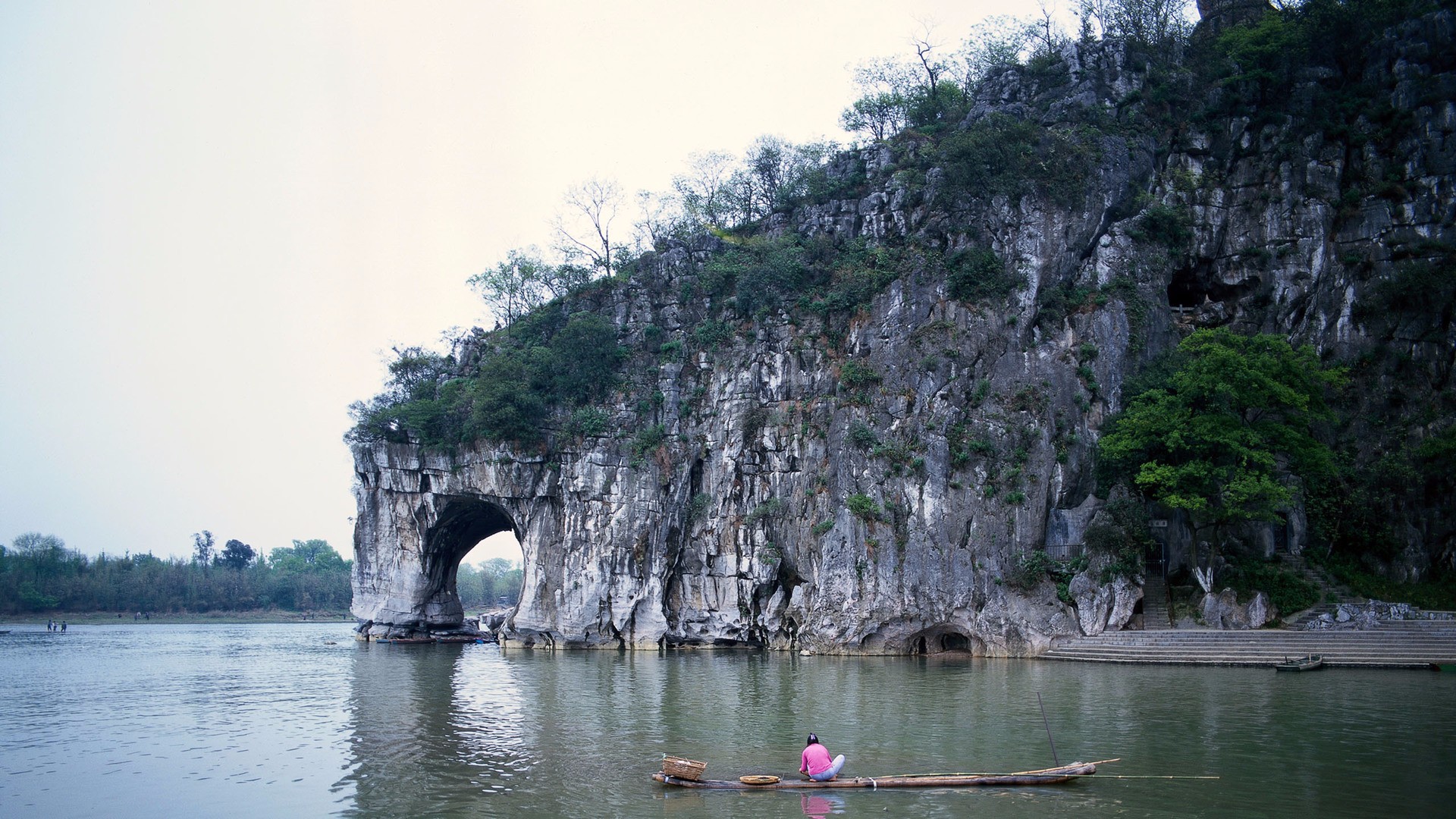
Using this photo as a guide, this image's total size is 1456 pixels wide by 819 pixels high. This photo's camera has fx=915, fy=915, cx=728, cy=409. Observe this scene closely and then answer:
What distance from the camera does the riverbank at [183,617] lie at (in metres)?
72.9

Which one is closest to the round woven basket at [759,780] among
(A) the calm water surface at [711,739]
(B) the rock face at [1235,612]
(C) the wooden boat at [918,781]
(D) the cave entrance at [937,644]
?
(C) the wooden boat at [918,781]

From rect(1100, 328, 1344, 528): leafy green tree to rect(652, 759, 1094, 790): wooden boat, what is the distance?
1754 cm

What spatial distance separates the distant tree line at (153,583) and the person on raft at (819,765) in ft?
272

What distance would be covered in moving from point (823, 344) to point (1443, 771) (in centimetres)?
2750

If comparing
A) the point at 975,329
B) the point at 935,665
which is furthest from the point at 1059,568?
the point at 975,329

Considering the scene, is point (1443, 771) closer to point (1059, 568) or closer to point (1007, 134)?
point (1059, 568)

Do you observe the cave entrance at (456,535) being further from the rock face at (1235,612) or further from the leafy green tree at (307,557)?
the leafy green tree at (307,557)

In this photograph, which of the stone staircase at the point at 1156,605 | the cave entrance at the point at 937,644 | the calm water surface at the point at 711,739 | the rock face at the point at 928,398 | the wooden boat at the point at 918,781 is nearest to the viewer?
the calm water surface at the point at 711,739

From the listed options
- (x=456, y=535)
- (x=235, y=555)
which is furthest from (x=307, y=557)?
(x=456, y=535)

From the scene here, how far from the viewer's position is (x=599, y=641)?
3834 centimetres

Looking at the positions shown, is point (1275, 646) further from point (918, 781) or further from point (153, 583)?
point (153, 583)

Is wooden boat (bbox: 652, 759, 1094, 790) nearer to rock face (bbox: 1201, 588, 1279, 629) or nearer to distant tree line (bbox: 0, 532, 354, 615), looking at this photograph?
rock face (bbox: 1201, 588, 1279, 629)

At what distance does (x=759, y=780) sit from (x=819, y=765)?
2.63 feet

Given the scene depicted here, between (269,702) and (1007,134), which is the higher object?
(1007,134)
